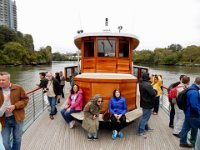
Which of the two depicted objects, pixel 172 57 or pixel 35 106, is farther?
pixel 172 57

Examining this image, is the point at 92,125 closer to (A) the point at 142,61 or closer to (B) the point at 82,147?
(B) the point at 82,147

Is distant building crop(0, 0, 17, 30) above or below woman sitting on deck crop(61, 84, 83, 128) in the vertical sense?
above

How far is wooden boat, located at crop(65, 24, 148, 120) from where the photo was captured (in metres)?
6.04

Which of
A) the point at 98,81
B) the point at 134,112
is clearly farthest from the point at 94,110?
the point at 134,112

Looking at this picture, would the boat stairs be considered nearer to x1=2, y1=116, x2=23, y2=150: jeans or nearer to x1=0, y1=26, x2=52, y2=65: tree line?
x1=2, y1=116, x2=23, y2=150: jeans

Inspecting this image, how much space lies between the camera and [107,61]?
21.1 ft

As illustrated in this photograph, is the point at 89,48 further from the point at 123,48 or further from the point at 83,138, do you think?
the point at 83,138

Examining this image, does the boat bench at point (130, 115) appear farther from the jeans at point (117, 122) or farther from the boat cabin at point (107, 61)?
the boat cabin at point (107, 61)

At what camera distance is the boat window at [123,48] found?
654cm

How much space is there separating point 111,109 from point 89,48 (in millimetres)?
2319

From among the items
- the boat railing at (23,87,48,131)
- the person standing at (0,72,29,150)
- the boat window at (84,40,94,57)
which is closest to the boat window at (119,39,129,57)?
the boat window at (84,40,94,57)

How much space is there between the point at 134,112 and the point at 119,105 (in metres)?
0.96

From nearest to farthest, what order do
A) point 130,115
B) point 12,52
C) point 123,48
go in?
point 130,115 → point 123,48 → point 12,52

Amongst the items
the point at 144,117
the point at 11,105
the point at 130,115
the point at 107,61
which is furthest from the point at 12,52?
the point at 11,105
